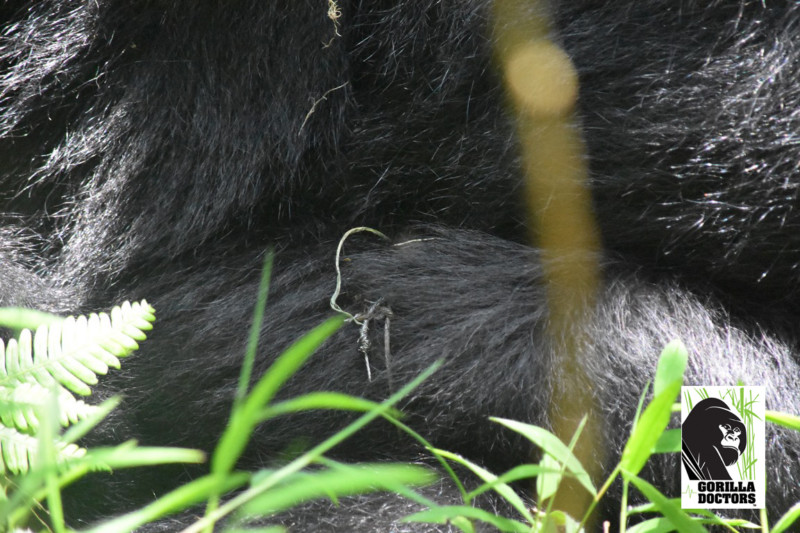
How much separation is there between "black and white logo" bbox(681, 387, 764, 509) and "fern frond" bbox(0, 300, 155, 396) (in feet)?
1.85

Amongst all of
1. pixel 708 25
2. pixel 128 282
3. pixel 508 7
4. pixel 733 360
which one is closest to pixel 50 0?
pixel 128 282

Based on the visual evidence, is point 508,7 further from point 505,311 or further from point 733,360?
point 733,360

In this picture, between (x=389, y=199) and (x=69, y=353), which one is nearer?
(x=69, y=353)

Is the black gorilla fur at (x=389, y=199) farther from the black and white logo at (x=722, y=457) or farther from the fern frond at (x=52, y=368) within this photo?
the fern frond at (x=52, y=368)

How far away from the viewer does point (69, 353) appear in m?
0.72

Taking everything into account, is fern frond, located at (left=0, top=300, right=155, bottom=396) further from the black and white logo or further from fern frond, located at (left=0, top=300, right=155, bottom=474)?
the black and white logo

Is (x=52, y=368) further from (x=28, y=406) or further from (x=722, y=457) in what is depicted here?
(x=722, y=457)

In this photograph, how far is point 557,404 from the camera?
0.87 metres

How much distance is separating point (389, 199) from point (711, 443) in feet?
1.73

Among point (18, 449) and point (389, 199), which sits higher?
point (389, 199)

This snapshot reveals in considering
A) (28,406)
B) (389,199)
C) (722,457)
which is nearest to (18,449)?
(28,406)

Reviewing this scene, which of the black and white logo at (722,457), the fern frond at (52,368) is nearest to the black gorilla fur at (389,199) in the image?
the black and white logo at (722,457)

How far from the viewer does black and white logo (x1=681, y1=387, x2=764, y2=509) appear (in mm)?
754

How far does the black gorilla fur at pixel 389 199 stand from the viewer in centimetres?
89
